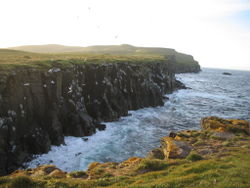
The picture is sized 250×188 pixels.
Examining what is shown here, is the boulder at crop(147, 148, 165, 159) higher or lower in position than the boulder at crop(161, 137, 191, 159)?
lower

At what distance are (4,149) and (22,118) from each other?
5.60m

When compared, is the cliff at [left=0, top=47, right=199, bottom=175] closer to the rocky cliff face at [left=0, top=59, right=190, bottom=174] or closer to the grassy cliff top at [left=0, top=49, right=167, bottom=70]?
the rocky cliff face at [left=0, top=59, right=190, bottom=174]

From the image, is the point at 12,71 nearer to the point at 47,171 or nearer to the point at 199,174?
the point at 47,171

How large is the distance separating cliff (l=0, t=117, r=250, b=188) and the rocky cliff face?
40.5ft

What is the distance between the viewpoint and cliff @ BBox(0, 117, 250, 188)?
12.1 m

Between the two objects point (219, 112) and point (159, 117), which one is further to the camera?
point (219, 112)

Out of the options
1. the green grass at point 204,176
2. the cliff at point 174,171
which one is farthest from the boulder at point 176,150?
the green grass at point 204,176

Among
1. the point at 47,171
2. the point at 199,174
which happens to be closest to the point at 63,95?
the point at 47,171

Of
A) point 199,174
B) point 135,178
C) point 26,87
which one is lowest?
point 135,178

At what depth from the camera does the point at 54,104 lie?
35.2m

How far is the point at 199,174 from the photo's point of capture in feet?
42.3

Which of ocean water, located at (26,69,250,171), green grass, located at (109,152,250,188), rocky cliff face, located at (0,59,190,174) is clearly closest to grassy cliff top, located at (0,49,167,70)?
rocky cliff face, located at (0,59,190,174)

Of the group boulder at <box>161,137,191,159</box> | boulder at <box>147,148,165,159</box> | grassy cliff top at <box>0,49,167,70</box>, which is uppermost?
grassy cliff top at <box>0,49,167,70</box>

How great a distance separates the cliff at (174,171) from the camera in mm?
12125
